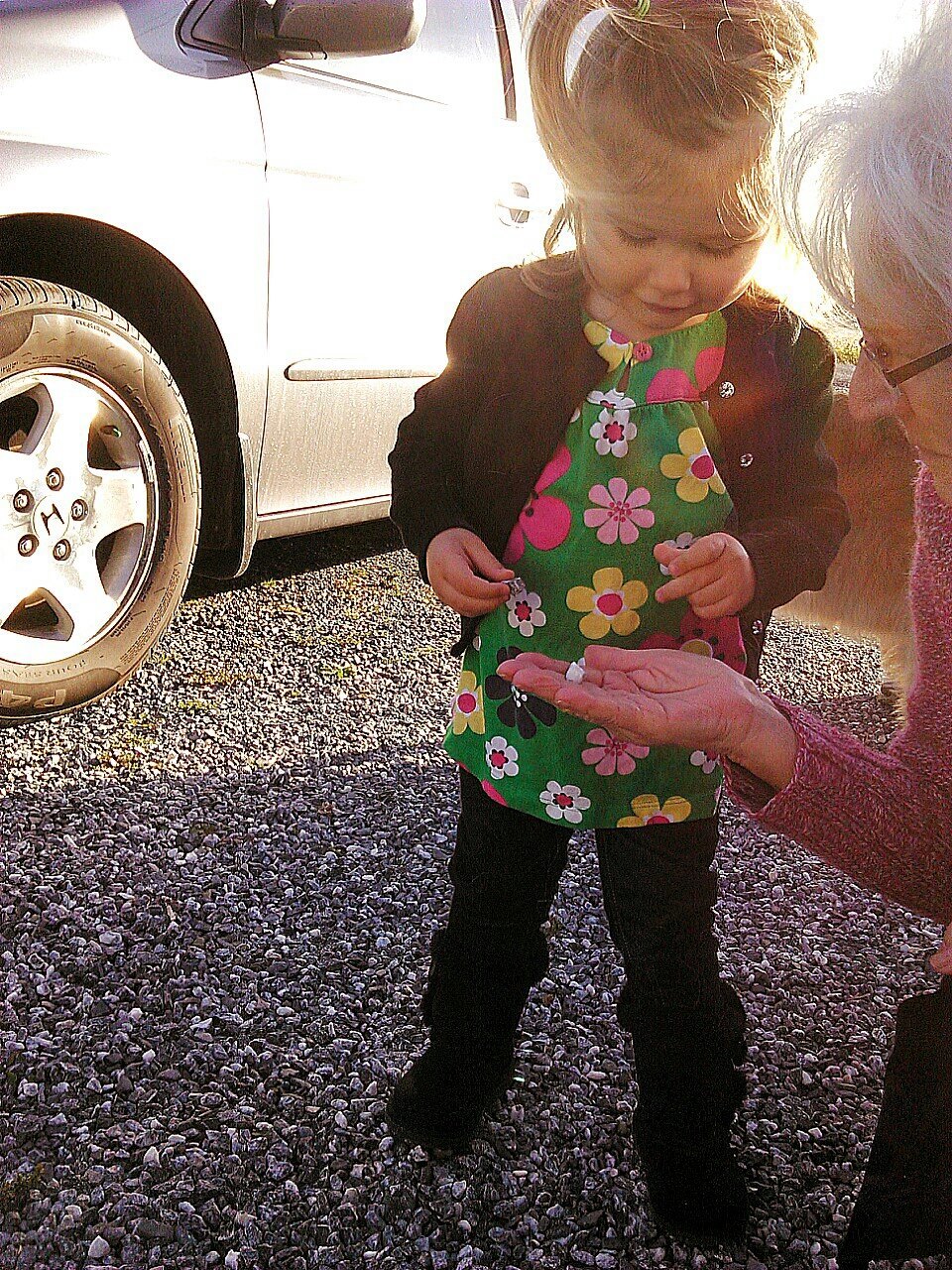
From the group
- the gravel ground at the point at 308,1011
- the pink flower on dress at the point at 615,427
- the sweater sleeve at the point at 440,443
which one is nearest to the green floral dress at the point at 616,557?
the pink flower on dress at the point at 615,427

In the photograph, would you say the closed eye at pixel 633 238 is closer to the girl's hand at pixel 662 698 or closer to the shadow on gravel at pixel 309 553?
the girl's hand at pixel 662 698

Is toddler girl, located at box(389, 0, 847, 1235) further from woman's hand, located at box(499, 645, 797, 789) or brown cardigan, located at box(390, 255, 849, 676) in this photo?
woman's hand, located at box(499, 645, 797, 789)

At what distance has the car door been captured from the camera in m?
2.92

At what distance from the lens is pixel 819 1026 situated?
2.05m

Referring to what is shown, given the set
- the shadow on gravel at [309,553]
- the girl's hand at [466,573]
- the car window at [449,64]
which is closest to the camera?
the girl's hand at [466,573]

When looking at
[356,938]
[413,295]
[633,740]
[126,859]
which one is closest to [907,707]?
[633,740]

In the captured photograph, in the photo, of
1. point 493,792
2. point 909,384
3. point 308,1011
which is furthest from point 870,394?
point 308,1011

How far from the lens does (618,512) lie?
1.47 meters

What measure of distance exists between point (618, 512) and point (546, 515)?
0.09 m

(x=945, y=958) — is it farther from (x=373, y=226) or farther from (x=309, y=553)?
(x=309, y=553)

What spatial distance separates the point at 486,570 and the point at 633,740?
11.3 inches

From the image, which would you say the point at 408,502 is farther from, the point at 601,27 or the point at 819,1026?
the point at 819,1026

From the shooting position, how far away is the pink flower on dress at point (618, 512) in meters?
1.47

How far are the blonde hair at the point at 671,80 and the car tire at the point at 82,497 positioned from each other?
151 centimetres
